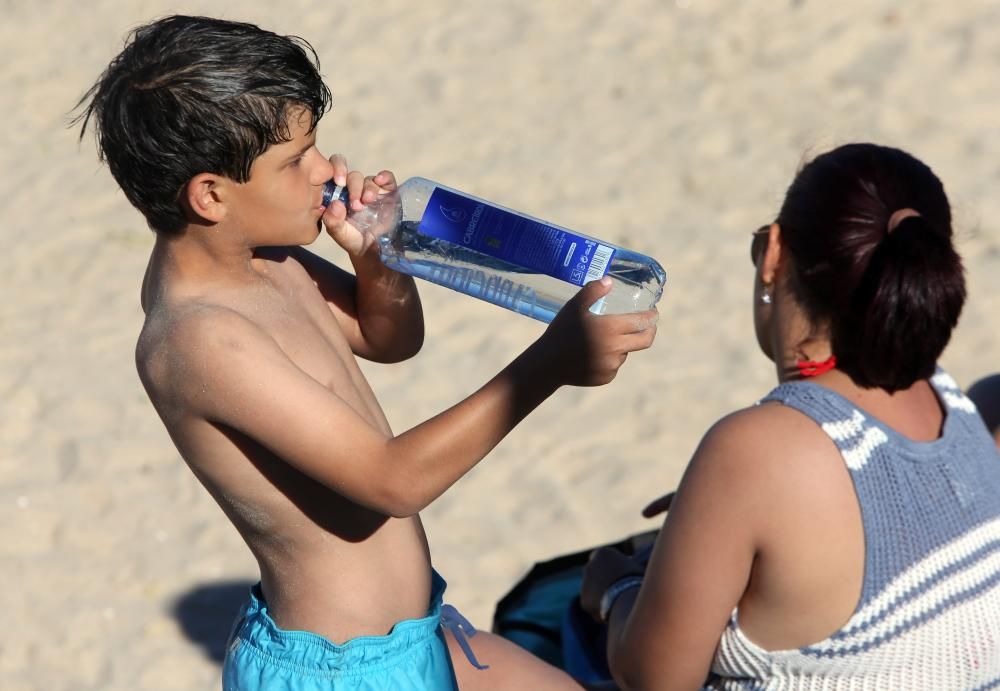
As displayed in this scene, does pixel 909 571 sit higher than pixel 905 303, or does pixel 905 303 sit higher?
pixel 905 303

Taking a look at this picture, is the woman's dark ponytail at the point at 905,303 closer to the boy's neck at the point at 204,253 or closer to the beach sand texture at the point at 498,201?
the beach sand texture at the point at 498,201

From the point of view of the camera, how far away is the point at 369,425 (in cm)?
197

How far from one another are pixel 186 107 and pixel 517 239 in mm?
656

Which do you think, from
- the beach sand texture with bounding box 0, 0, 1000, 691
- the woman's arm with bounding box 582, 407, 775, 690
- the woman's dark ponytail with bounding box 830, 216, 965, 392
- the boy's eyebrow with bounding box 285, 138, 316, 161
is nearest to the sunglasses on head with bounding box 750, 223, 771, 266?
the woman's dark ponytail with bounding box 830, 216, 965, 392

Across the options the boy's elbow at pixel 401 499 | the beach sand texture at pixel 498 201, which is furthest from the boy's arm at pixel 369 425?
the beach sand texture at pixel 498 201

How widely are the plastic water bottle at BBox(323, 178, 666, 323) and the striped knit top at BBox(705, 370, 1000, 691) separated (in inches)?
19.7

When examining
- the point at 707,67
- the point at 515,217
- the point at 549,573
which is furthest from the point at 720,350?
the point at 515,217

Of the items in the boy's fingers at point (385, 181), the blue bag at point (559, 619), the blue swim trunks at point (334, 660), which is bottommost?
the blue bag at point (559, 619)

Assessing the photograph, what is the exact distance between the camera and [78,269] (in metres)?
5.36

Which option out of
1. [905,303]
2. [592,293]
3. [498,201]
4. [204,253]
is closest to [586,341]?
[592,293]

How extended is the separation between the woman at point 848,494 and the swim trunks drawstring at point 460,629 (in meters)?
0.41

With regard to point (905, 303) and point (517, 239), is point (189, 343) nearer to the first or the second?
point (517, 239)

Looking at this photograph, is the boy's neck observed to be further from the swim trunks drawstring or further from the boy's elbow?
the swim trunks drawstring

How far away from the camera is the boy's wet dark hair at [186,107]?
1994mm
